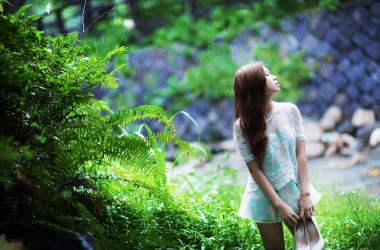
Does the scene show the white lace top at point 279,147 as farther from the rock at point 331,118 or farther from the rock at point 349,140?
the rock at point 331,118

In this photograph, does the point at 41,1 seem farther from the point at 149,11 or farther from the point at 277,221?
the point at 149,11

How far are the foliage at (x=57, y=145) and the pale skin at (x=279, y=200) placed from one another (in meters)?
0.40

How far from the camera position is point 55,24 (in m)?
6.48

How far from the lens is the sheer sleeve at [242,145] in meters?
2.73

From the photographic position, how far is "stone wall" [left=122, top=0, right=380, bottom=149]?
784 centimetres

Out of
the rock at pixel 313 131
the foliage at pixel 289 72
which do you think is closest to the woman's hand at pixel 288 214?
the rock at pixel 313 131

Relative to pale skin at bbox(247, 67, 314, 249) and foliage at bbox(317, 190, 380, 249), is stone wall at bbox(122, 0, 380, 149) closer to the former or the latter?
foliage at bbox(317, 190, 380, 249)

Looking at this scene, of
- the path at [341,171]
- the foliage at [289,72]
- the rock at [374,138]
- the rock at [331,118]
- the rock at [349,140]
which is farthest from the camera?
the foliage at [289,72]

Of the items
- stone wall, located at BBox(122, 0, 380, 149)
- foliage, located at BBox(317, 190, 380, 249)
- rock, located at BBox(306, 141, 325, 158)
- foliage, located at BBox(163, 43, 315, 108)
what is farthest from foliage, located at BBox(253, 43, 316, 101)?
foliage, located at BBox(317, 190, 380, 249)

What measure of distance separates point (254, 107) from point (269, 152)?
24cm

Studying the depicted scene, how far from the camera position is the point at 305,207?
2.65 meters

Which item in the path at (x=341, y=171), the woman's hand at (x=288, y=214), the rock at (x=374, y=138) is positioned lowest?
the woman's hand at (x=288, y=214)

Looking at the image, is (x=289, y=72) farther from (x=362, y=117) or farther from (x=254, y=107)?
(x=254, y=107)

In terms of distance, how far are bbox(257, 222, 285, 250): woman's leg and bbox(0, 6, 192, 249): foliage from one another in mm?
575
